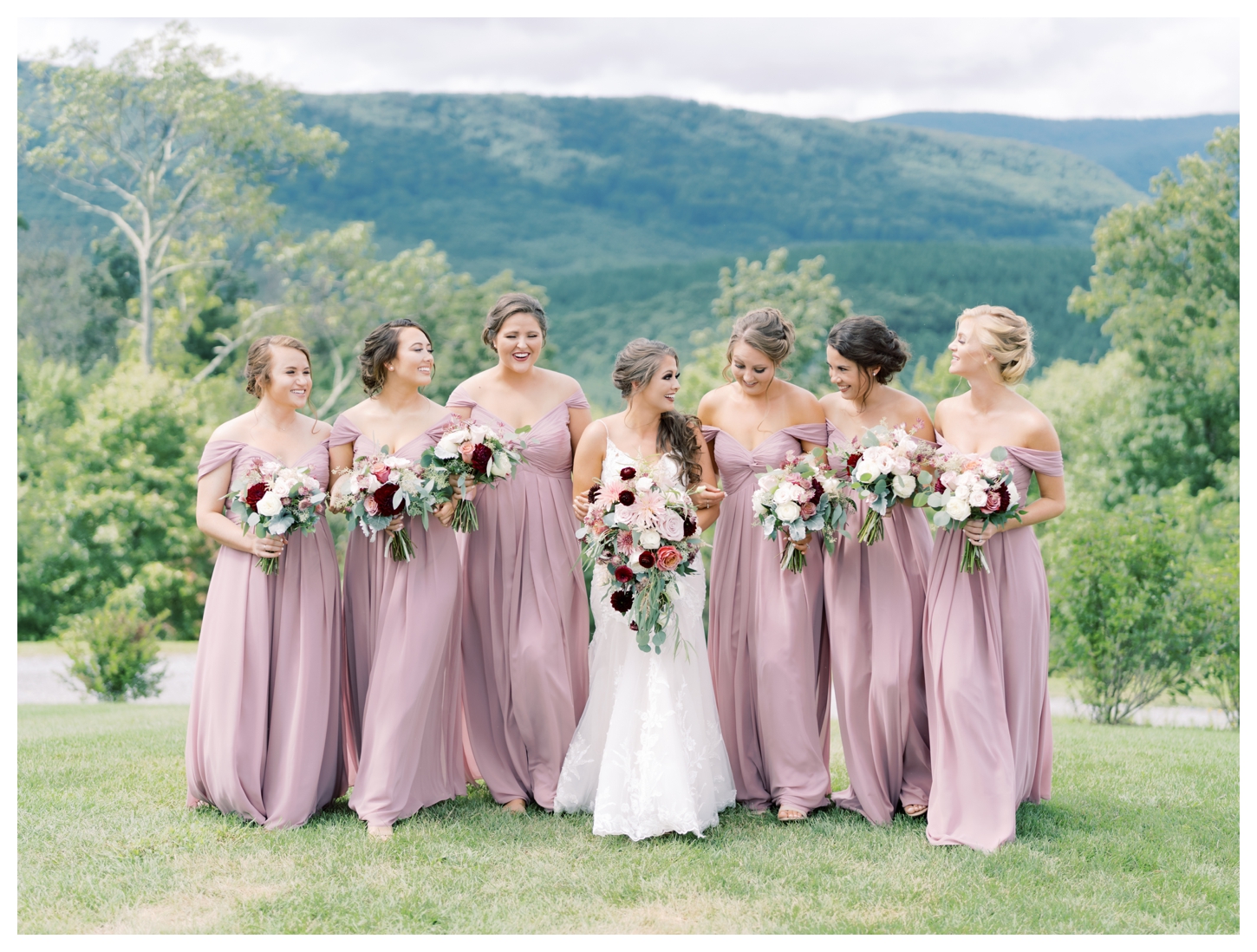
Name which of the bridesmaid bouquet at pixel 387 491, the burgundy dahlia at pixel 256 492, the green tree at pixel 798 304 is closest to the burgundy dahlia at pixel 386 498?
the bridesmaid bouquet at pixel 387 491

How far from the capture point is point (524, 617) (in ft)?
23.0

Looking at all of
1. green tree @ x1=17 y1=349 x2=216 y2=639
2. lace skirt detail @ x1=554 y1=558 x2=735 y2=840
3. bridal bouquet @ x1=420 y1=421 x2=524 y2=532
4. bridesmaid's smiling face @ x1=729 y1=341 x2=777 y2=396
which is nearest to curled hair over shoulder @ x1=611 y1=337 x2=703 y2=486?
bridesmaid's smiling face @ x1=729 y1=341 x2=777 y2=396

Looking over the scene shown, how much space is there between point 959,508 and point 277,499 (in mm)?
3676

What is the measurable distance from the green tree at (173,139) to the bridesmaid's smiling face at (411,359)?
3025cm

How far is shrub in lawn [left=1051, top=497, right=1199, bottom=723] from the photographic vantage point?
1342 cm

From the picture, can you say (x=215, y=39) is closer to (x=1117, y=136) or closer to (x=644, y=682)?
(x=1117, y=136)

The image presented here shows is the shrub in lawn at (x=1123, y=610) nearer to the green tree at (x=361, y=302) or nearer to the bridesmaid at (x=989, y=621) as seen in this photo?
the bridesmaid at (x=989, y=621)

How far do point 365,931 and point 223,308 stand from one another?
38.9 m

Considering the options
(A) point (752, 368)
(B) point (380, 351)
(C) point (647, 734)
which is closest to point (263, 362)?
(B) point (380, 351)

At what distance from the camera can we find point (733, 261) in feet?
241

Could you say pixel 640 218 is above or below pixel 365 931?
above

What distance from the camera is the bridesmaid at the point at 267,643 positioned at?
6582 mm

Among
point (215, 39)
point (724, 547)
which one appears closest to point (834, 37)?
point (215, 39)

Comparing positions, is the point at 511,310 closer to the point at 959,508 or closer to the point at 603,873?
the point at 959,508
